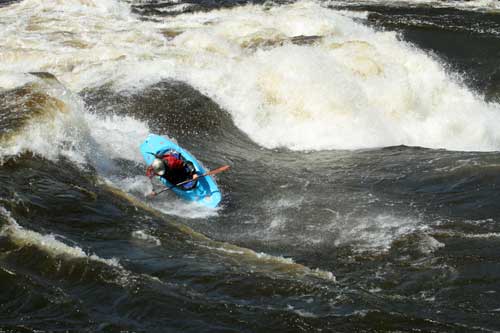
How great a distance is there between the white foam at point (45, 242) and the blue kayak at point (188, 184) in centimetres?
304

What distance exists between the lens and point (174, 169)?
10.1 m

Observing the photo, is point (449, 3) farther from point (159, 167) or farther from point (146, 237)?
point (146, 237)

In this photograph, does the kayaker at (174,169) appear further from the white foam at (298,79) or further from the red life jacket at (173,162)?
the white foam at (298,79)

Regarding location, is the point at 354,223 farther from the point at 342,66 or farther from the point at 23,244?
the point at 342,66

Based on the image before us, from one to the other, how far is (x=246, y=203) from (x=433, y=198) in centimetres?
279

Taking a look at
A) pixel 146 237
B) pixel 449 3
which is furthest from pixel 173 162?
pixel 449 3

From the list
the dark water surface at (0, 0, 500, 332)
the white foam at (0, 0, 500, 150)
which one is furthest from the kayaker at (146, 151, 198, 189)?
the white foam at (0, 0, 500, 150)

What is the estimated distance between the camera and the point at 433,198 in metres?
9.34

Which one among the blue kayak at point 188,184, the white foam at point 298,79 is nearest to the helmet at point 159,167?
the blue kayak at point 188,184

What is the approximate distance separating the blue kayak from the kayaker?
0.37 ft

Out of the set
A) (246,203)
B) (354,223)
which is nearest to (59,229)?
(246,203)

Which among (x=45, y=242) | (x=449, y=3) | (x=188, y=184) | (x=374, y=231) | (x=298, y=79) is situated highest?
(x=449, y=3)

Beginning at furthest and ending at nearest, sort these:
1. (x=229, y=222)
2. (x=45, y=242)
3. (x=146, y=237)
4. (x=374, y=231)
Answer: (x=229, y=222) < (x=374, y=231) < (x=146, y=237) < (x=45, y=242)

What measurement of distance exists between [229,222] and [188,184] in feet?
4.48
